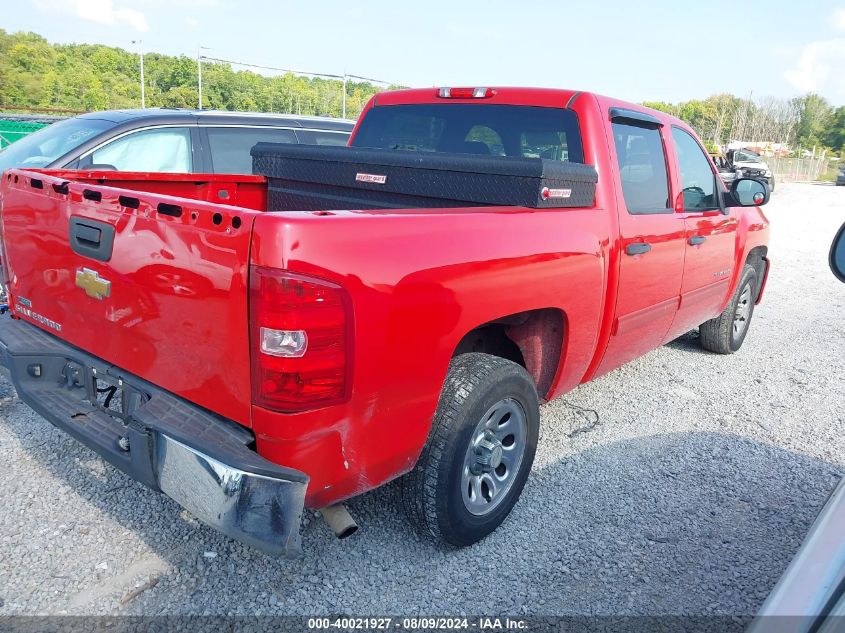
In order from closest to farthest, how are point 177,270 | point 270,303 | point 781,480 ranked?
point 270,303, point 177,270, point 781,480

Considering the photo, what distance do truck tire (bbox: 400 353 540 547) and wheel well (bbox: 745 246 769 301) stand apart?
138 inches

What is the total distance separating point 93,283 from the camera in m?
2.53

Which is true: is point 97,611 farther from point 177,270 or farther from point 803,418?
point 803,418

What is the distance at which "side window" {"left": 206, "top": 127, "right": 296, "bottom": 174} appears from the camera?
6.68m

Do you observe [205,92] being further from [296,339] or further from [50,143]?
[296,339]

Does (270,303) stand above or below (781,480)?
above

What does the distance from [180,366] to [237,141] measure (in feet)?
16.6

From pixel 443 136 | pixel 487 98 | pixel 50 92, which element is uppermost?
pixel 487 98

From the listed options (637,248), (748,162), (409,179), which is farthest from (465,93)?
(748,162)

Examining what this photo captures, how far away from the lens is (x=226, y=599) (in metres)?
2.54

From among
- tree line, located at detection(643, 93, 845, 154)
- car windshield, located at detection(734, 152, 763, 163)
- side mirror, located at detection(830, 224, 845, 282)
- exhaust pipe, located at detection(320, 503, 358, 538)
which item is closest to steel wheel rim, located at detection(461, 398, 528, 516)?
exhaust pipe, located at detection(320, 503, 358, 538)

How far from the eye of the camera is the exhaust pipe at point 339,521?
7.93 feet

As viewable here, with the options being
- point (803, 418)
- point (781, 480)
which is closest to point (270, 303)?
point (781, 480)

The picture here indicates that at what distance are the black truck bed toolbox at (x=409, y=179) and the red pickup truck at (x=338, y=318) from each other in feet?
0.10
